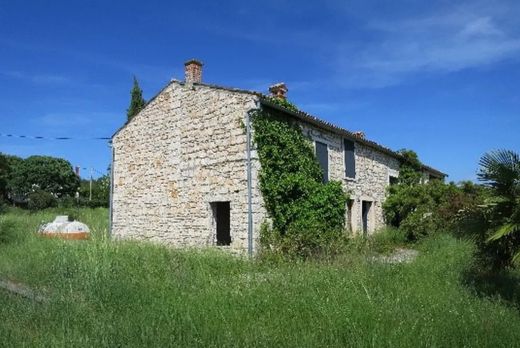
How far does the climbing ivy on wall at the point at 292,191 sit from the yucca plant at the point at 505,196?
6158 mm

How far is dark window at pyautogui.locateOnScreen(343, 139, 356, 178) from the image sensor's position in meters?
17.2

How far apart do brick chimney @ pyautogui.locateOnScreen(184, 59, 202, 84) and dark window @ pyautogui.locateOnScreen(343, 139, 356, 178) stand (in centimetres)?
589

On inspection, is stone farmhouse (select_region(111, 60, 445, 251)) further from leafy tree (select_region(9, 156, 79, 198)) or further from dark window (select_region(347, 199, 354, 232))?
leafy tree (select_region(9, 156, 79, 198))

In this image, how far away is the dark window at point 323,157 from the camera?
15367 millimetres

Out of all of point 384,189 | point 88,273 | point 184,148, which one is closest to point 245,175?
point 184,148

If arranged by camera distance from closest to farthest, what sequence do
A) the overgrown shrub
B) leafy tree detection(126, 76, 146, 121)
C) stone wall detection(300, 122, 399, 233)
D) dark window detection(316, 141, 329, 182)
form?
dark window detection(316, 141, 329, 182) → stone wall detection(300, 122, 399, 233) → the overgrown shrub → leafy tree detection(126, 76, 146, 121)

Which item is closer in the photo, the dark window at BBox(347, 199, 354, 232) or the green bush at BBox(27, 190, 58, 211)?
the dark window at BBox(347, 199, 354, 232)

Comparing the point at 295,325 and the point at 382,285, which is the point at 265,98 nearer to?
the point at 382,285

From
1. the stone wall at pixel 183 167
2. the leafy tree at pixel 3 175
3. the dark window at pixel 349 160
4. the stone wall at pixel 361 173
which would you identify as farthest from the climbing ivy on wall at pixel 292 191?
the leafy tree at pixel 3 175

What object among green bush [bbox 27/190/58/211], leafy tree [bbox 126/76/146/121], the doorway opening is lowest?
the doorway opening

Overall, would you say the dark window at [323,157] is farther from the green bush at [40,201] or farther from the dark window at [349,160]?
the green bush at [40,201]

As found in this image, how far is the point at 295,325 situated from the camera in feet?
18.4

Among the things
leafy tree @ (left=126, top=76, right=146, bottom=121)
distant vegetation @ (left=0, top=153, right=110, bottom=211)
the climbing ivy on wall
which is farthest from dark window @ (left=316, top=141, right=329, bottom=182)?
distant vegetation @ (left=0, top=153, right=110, bottom=211)

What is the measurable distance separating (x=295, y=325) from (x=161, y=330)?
5.29 feet
